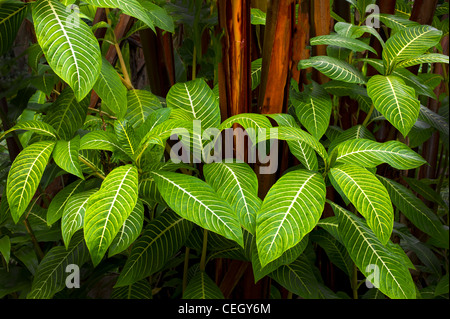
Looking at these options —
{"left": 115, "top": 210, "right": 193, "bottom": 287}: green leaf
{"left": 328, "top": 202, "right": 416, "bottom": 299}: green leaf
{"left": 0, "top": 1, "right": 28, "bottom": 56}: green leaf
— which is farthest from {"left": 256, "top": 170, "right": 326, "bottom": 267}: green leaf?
{"left": 0, "top": 1, "right": 28, "bottom": 56}: green leaf

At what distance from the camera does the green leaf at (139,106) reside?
871 mm

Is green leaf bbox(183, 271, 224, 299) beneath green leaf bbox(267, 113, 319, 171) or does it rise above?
beneath

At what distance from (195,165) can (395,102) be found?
414 millimetres

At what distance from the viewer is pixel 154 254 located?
807 mm

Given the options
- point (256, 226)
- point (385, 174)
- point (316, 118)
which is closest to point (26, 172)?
point (256, 226)

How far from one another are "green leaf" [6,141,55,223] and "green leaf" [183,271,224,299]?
1.14ft

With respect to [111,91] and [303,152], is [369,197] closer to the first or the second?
[303,152]

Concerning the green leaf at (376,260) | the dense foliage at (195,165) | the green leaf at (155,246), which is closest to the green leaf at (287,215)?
the dense foliage at (195,165)

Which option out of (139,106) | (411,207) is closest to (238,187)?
(139,106)

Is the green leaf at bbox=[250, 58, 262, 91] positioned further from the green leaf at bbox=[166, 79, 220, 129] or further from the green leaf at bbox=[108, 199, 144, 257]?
the green leaf at bbox=[108, 199, 144, 257]

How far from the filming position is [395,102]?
2.54ft

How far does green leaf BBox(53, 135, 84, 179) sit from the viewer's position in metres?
0.67

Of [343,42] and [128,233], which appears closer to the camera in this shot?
[128,233]

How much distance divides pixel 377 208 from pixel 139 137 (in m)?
0.42
